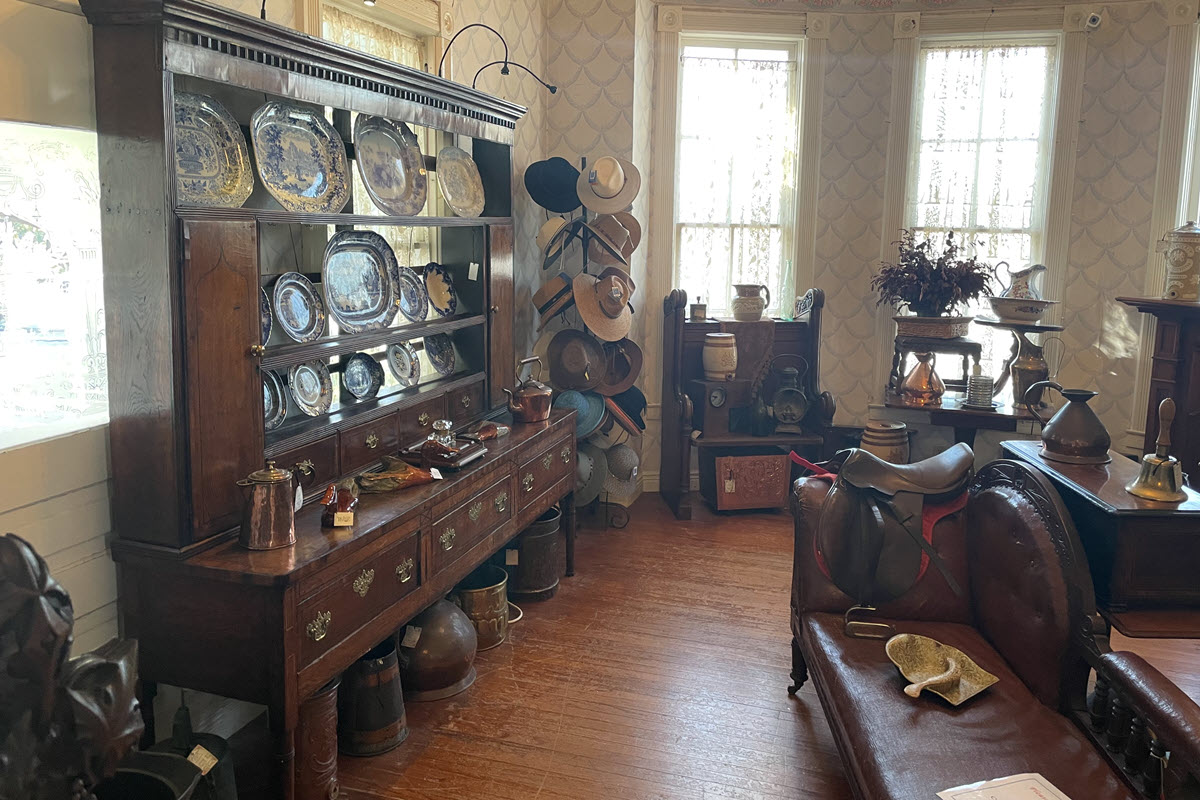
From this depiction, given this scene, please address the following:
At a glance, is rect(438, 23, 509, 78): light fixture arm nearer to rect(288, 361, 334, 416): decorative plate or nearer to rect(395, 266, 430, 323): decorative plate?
rect(395, 266, 430, 323): decorative plate

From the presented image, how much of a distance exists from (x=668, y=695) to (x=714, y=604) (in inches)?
36.2

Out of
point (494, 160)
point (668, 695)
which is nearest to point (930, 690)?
point (668, 695)

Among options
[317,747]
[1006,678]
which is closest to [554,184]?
[317,747]

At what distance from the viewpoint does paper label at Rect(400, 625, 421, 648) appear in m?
3.36

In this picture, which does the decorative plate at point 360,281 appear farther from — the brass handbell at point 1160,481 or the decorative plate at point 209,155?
the brass handbell at point 1160,481

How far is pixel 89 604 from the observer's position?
99.1 inches

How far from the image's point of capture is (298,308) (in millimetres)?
3164

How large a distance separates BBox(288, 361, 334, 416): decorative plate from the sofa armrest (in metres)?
2.51

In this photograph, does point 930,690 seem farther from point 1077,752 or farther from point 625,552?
point 625,552

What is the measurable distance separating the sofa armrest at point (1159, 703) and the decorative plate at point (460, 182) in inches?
115

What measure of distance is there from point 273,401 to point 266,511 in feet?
2.09

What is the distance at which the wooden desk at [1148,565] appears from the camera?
2.57 metres

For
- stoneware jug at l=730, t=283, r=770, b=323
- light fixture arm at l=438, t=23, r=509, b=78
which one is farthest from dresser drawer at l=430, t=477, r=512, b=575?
stoneware jug at l=730, t=283, r=770, b=323

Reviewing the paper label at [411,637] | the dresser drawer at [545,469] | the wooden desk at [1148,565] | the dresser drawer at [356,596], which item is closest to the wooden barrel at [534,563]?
the dresser drawer at [545,469]
